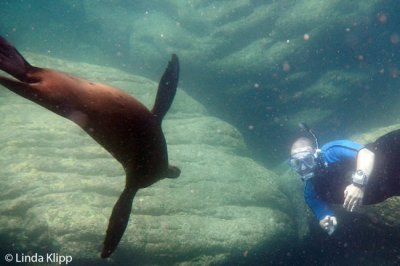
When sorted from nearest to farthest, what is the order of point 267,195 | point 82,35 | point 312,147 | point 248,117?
point 312,147 < point 267,195 < point 248,117 < point 82,35

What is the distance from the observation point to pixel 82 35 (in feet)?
66.2

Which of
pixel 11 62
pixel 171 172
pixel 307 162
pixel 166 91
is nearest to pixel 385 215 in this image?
pixel 307 162

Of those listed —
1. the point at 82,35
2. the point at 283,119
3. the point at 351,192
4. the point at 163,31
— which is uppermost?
the point at 82,35

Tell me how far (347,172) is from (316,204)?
33.5 inches

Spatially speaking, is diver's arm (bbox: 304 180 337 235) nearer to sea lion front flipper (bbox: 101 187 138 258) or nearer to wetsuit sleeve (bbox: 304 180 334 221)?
wetsuit sleeve (bbox: 304 180 334 221)

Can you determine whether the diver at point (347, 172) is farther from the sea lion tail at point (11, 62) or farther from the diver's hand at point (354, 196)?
the sea lion tail at point (11, 62)

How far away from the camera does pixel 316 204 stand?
5.91 meters

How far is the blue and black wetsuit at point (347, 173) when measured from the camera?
Result: 5051mm

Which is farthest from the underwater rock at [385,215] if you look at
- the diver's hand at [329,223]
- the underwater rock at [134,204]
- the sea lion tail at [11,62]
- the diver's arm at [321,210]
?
the sea lion tail at [11,62]

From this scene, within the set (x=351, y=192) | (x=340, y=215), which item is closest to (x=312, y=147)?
(x=351, y=192)

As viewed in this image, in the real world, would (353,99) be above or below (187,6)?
below

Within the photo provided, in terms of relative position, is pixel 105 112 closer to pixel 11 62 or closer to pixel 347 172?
pixel 11 62

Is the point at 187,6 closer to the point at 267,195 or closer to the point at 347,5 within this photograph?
the point at 347,5

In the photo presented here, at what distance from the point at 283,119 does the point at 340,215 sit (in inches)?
266
